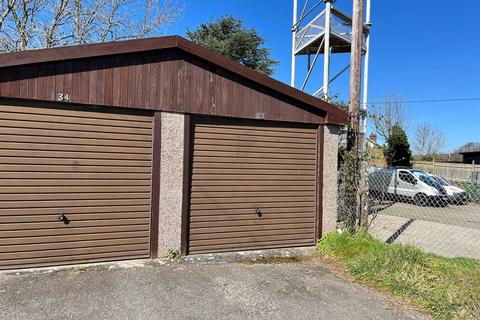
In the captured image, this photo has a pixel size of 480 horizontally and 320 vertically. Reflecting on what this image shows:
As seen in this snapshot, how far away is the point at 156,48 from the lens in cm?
573

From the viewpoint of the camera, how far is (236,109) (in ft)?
20.8

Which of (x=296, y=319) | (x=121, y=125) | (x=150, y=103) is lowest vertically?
(x=296, y=319)

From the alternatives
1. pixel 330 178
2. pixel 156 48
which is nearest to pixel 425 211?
pixel 330 178

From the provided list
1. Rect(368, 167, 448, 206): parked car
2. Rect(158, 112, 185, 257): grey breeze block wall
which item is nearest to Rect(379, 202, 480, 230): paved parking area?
Rect(368, 167, 448, 206): parked car

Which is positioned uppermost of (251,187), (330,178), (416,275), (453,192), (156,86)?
(156,86)

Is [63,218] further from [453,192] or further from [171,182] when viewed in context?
[453,192]

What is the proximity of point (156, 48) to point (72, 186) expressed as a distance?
2.49 m

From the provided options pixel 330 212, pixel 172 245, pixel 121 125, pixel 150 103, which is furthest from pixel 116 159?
pixel 330 212

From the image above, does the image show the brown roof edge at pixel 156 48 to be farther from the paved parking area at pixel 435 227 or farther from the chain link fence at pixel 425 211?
the paved parking area at pixel 435 227

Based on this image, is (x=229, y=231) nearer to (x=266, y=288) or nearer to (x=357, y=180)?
A: (x=266, y=288)

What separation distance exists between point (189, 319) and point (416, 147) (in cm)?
4620

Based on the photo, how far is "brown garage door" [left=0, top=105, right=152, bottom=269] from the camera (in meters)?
5.06

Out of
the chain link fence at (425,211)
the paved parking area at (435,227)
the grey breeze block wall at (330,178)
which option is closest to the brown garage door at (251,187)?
the grey breeze block wall at (330,178)

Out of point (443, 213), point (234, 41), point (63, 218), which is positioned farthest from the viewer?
point (234, 41)
